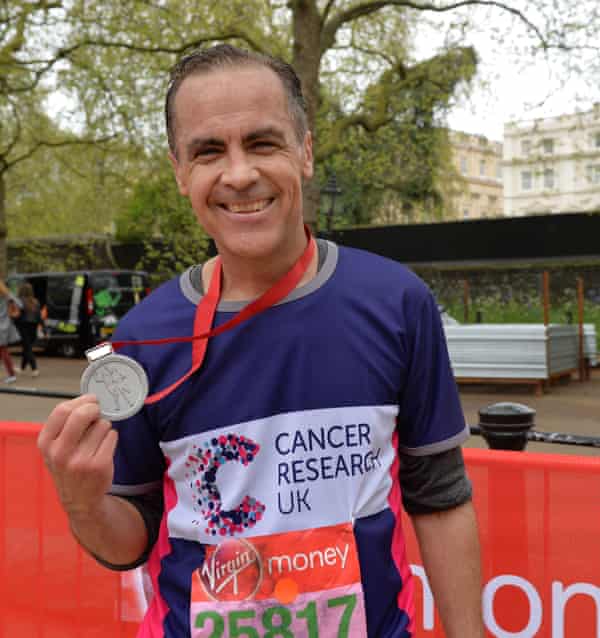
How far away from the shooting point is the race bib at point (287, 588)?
4.75 feet

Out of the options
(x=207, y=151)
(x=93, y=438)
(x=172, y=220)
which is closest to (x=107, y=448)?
(x=93, y=438)

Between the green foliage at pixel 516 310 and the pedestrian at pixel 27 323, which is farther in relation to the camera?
the green foliage at pixel 516 310

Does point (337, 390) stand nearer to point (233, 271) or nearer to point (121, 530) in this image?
point (233, 271)

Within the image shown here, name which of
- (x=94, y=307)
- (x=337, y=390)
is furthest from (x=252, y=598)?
(x=94, y=307)

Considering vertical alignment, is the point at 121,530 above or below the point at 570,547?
above

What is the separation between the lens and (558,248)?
943 inches

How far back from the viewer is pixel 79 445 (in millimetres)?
1337

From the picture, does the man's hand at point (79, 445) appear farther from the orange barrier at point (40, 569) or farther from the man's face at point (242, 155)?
the orange barrier at point (40, 569)

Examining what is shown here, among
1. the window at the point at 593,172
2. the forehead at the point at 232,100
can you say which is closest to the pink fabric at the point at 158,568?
the forehead at the point at 232,100

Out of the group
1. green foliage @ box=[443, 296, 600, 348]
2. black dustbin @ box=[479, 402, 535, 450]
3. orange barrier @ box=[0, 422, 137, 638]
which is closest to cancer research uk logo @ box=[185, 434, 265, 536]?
black dustbin @ box=[479, 402, 535, 450]

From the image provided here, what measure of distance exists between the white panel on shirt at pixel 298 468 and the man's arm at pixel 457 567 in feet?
0.59

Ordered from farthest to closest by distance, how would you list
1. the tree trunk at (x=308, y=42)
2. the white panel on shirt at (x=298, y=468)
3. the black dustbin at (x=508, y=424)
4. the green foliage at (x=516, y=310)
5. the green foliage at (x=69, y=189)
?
the green foliage at (x=516, y=310) → the green foliage at (x=69, y=189) → the tree trunk at (x=308, y=42) → the black dustbin at (x=508, y=424) → the white panel on shirt at (x=298, y=468)

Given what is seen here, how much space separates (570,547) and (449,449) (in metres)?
0.95

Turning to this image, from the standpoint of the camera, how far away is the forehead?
146 cm
